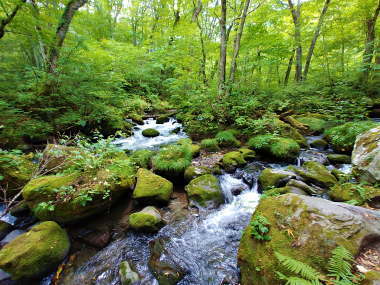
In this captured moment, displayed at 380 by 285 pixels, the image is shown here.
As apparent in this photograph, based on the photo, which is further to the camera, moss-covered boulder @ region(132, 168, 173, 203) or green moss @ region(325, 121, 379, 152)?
green moss @ region(325, 121, 379, 152)

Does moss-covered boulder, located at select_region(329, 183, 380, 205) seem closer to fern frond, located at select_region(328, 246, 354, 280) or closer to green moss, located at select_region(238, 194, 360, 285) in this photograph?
green moss, located at select_region(238, 194, 360, 285)

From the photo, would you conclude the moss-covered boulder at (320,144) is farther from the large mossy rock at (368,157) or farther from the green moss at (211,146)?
the green moss at (211,146)

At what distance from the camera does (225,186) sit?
4.88 m

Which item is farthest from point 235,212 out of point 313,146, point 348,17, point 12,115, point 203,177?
point 348,17

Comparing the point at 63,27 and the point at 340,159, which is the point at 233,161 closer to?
the point at 340,159

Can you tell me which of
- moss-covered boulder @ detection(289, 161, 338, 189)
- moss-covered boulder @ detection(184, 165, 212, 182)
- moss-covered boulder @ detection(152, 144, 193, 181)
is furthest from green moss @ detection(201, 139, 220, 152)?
moss-covered boulder @ detection(289, 161, 338, 189)

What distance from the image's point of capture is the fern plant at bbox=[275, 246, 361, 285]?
4.98 ft

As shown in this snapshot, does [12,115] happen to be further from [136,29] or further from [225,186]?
[136,29]

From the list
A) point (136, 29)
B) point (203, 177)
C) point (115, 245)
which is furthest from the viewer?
point (136, 29)

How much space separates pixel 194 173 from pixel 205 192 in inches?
33.0

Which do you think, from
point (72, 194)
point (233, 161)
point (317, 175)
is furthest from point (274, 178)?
point (72, 194)

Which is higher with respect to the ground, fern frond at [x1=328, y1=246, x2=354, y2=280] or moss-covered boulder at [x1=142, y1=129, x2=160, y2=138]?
fern frond at [x1=328, y1=246, x2=354, y2=280]

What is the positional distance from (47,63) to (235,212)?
8326 mm

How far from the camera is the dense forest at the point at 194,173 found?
7.35 feet
